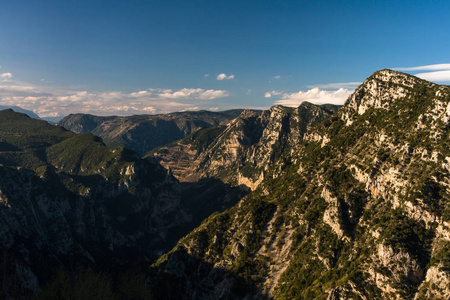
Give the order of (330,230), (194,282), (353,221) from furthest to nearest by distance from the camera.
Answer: (194,282) → (330,230) → (353,221)

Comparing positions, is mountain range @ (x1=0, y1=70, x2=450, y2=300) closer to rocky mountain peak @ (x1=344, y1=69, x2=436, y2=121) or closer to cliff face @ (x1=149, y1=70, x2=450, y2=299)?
cliff face @ (x1=149, y1=70, x2=450, y2=299)

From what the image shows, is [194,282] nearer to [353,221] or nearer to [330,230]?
[330,230]

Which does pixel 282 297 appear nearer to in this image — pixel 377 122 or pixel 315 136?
pixel 377 122

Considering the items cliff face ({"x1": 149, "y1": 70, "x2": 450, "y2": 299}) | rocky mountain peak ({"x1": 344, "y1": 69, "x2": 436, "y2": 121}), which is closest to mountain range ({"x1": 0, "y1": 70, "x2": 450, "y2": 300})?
cliff face ({"x1": 149, "y1": 70, "x2": 450, "y2": 299})

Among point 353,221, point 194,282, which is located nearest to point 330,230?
point 353,221

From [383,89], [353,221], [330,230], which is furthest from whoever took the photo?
[383,89]

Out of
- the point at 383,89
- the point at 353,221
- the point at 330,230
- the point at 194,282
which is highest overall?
the point at 383,89

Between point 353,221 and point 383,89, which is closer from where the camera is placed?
point 353,221

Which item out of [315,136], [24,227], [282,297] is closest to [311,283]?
[282,297]

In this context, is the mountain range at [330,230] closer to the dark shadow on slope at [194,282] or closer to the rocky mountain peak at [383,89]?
the dark shadow on slope at [194,282]

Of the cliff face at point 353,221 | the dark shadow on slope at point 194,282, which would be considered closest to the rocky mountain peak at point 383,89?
the cliff face at point 353,221
